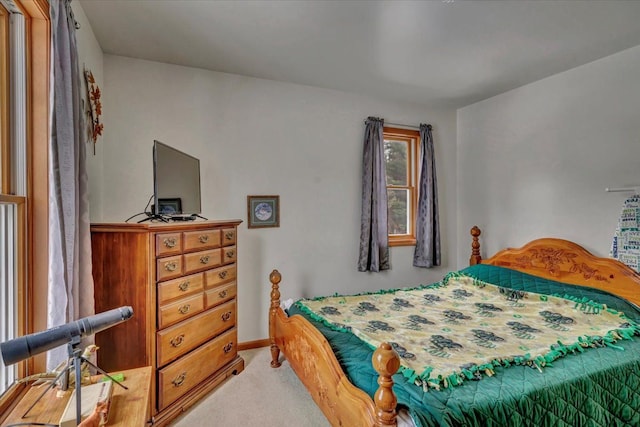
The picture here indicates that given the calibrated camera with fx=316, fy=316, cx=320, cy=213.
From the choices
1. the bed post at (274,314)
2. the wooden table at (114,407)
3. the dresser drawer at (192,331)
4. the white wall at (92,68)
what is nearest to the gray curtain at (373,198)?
the bed post at (274,314)

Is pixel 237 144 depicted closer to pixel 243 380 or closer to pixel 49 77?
pixel 49 77

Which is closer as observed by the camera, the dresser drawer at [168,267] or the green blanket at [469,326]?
the green blanket at [469,326]

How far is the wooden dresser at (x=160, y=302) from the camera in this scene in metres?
1.90

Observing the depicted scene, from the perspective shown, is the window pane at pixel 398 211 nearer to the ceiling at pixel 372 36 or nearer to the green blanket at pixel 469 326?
the green blanket at pixel 469 326

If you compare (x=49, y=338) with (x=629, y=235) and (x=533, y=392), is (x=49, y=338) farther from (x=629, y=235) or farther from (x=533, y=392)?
(x=629, y=235)

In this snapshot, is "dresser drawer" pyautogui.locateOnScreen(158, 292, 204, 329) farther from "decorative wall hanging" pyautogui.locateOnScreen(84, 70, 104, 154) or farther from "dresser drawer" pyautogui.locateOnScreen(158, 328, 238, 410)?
"decorative wall hanging" pyautogui.locateOnScreen(84, 70, 104, 154)

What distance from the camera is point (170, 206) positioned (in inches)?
88.0

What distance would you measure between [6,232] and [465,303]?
2.93 metres

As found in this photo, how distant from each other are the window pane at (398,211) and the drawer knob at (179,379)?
262cm

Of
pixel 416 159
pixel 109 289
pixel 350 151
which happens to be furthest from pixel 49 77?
pixel 416 159

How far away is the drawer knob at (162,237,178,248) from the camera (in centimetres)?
197

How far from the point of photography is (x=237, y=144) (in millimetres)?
3068

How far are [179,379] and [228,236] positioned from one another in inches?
41.0

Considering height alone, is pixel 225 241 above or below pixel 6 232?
below
